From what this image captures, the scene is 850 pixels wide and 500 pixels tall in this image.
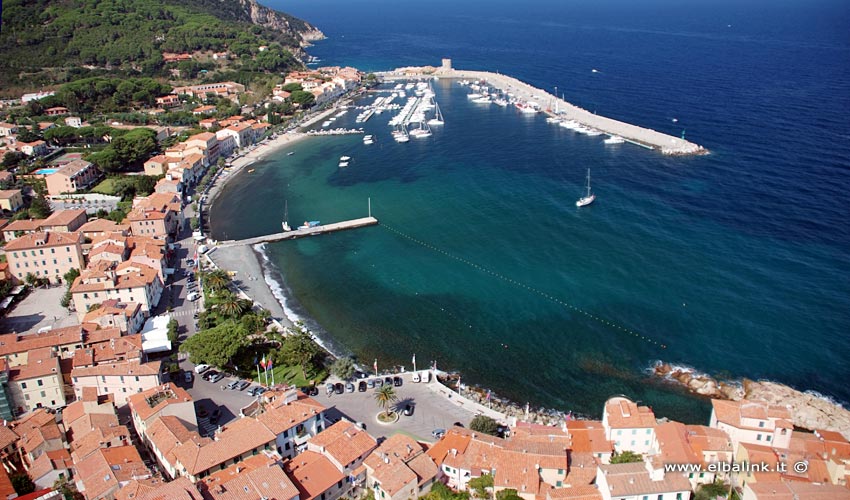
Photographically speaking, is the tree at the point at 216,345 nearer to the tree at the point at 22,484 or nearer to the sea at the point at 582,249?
the sea at the point at 582,249

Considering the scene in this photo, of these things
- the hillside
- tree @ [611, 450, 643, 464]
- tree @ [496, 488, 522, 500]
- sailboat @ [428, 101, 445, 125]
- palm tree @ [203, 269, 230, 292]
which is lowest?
tree @ [611, 450, 643, 464]

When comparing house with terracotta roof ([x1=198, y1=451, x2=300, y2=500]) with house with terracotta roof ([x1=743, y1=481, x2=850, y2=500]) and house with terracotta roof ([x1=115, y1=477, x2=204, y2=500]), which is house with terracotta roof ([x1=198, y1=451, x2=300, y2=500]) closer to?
house with terracotta roof ([x1=115, y1=477, x2=204, y2=500])

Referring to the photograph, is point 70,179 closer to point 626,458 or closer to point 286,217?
point 286,217

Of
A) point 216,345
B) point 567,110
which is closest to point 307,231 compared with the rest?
point 216,345

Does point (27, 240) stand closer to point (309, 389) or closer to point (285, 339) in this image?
point (285, 339)

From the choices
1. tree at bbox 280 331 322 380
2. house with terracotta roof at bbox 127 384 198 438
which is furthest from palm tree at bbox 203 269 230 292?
house with terracotta roof at bbox 127 384 198 438

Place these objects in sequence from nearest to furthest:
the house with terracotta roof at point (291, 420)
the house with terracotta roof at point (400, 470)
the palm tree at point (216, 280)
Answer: the house with terracotta roof at point (400, 470) < the house with terracotta roof at point (291, 420) < the palm tree at point (216, 280)

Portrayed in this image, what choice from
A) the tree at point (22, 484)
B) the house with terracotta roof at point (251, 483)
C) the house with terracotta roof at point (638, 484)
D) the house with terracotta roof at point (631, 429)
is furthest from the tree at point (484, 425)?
the tree at point (22, 484)
